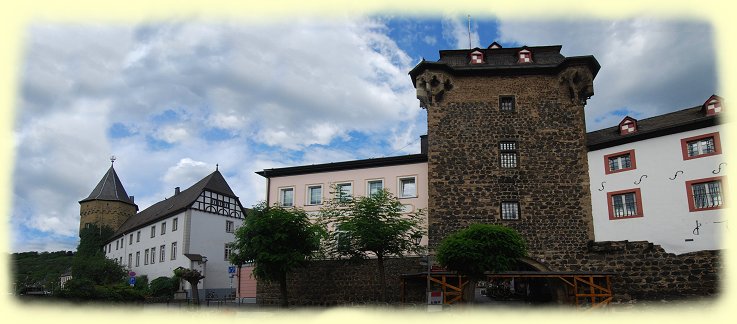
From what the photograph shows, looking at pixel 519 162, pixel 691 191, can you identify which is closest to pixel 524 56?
pixel 519 162

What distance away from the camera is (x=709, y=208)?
23406 millimetres

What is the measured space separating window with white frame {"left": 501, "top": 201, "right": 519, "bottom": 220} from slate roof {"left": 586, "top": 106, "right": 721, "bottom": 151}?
4712 millimetres

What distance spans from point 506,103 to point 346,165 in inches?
369

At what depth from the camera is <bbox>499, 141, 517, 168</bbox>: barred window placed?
93.0ft

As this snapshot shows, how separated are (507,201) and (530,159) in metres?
2.45

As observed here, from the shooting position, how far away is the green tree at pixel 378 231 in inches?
1017

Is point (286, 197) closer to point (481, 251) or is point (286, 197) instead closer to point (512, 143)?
point (512, 143)

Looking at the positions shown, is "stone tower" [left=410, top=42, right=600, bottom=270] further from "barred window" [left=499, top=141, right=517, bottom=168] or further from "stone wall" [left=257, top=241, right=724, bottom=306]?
"stone wall" [left=257, top=241, right=724, bottom=306]

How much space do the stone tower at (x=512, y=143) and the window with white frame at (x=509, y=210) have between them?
49 millimetres

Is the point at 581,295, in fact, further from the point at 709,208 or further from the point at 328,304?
the point at 328,304

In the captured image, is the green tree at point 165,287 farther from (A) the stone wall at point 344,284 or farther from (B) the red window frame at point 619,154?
(B) the red window frame at point 619,154

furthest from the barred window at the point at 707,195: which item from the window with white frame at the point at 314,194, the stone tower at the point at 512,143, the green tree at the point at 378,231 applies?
the window with white frame at the point at 314,194

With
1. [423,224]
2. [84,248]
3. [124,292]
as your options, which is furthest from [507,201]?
[84,248]

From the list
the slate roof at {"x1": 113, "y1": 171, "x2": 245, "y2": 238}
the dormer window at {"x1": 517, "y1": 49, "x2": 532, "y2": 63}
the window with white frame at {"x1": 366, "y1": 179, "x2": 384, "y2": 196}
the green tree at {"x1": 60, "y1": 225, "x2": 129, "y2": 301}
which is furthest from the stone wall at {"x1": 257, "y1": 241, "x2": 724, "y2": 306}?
the slate roof at {"x1": 113, "y1": 171, "x2": 245, "y2": 238}
